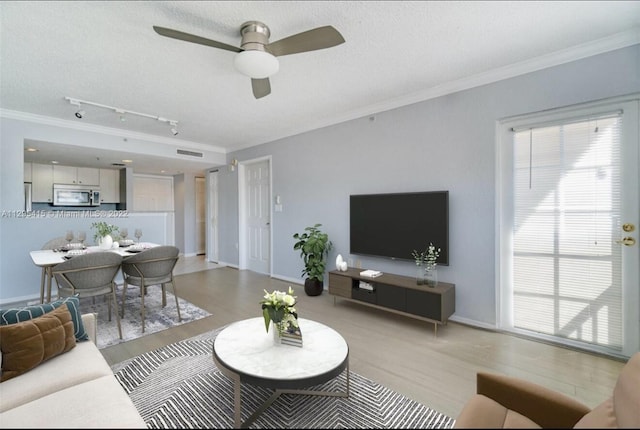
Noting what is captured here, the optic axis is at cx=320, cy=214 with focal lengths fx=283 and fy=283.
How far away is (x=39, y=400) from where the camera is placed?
126 cm

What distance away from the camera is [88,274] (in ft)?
8.85

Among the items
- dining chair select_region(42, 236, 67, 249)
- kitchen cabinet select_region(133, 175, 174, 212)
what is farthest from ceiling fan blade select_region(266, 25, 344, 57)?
kitchen cabinet select_region(133, 175, 174, 212)

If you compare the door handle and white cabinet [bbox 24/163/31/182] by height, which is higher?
white cabinet [bbox 24/163/31/182]

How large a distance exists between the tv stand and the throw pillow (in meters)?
2.52

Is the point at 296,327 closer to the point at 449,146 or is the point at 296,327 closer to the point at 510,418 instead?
the point at 510,418

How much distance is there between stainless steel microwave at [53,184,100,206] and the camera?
6152mm

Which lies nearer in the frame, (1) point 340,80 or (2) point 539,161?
(2) point 539,161

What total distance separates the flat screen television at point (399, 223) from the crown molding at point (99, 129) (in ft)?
11.8

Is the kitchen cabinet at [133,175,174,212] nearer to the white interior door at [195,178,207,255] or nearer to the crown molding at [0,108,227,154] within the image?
the white interior door at [195,178,207,255]

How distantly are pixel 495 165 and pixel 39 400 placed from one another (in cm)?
361

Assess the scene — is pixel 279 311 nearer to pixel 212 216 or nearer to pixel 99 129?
pixel 99 129

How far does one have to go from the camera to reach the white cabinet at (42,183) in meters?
5.88

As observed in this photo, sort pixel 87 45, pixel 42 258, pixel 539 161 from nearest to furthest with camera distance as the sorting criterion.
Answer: pixel 87 45, pixel 539 161, pixel 42 258

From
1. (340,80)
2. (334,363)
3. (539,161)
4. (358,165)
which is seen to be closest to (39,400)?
(334,363)
